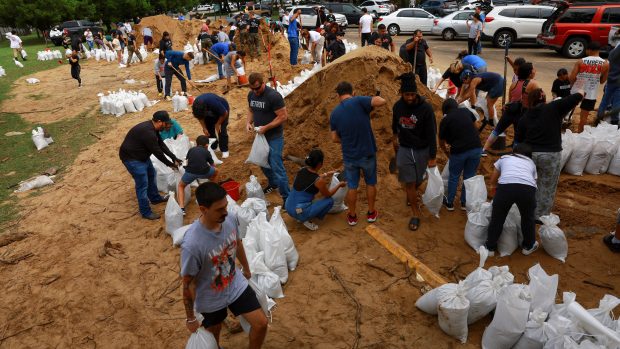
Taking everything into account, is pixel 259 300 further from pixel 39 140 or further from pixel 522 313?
pixel 39 140

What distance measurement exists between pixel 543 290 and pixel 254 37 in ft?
47.2

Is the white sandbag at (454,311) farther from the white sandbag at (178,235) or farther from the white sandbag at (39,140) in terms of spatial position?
the white sandbag at (39,140)

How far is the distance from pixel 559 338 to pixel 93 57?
79.2 ft

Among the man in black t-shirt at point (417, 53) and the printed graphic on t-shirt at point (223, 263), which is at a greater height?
the man in black t-shirt at point (417, 53)

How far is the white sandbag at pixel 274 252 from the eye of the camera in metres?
3.89

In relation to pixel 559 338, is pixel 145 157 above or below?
above

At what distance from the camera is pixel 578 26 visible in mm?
11797

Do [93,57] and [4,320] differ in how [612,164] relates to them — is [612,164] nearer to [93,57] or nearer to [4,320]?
[4,320]

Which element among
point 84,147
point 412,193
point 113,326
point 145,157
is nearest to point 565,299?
point 412,193

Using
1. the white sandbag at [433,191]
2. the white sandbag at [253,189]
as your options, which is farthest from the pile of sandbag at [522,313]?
the white sandbag at [253,189]

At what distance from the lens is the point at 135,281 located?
13.9 ft

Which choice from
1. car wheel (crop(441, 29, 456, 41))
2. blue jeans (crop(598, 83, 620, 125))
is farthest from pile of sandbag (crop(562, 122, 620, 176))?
car wheel (crop(441, 29, 456, 41))

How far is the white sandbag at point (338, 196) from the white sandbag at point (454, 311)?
6.29 feet

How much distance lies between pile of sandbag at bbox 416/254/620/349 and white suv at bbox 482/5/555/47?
13.4 metres
